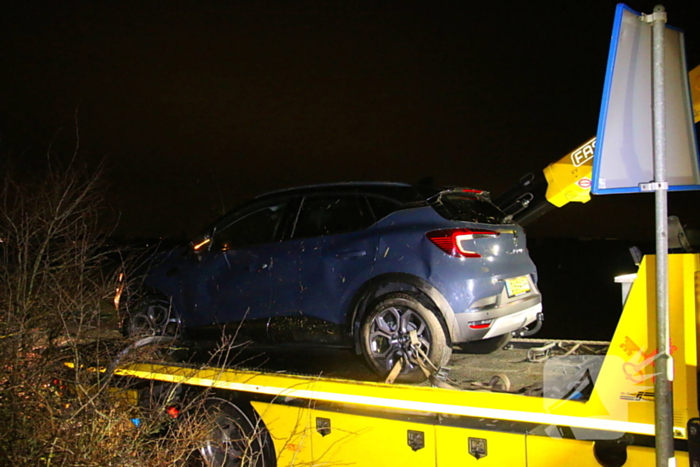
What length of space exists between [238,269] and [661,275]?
3486mm

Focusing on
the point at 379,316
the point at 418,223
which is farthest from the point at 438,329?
the point at 418,223

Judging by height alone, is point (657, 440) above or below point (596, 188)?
below

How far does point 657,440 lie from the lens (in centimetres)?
213

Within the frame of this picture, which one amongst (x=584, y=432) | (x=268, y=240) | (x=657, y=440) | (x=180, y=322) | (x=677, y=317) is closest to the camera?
(x=657, y=440)

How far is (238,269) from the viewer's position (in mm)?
4930

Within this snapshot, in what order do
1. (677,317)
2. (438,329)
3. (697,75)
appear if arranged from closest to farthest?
(677,317) → (697,75) → (438,329)

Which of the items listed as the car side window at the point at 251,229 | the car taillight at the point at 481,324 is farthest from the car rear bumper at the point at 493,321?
the car side window at the point at 251,229

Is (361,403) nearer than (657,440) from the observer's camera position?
No

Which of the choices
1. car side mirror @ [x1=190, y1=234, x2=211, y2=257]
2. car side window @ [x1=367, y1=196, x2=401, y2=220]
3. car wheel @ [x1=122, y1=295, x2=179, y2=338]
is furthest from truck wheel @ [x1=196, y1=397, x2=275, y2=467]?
car side window @ [x1=367, y1=196, x2=401, y2=220]

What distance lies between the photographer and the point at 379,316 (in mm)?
4211

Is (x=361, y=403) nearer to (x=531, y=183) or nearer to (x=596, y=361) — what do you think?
(x=596, y=361)

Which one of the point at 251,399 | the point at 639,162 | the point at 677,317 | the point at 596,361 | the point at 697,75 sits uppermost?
the point at 697,75

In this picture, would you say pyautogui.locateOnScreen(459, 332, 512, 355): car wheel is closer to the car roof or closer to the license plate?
the license plate

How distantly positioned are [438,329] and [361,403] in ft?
2.47
